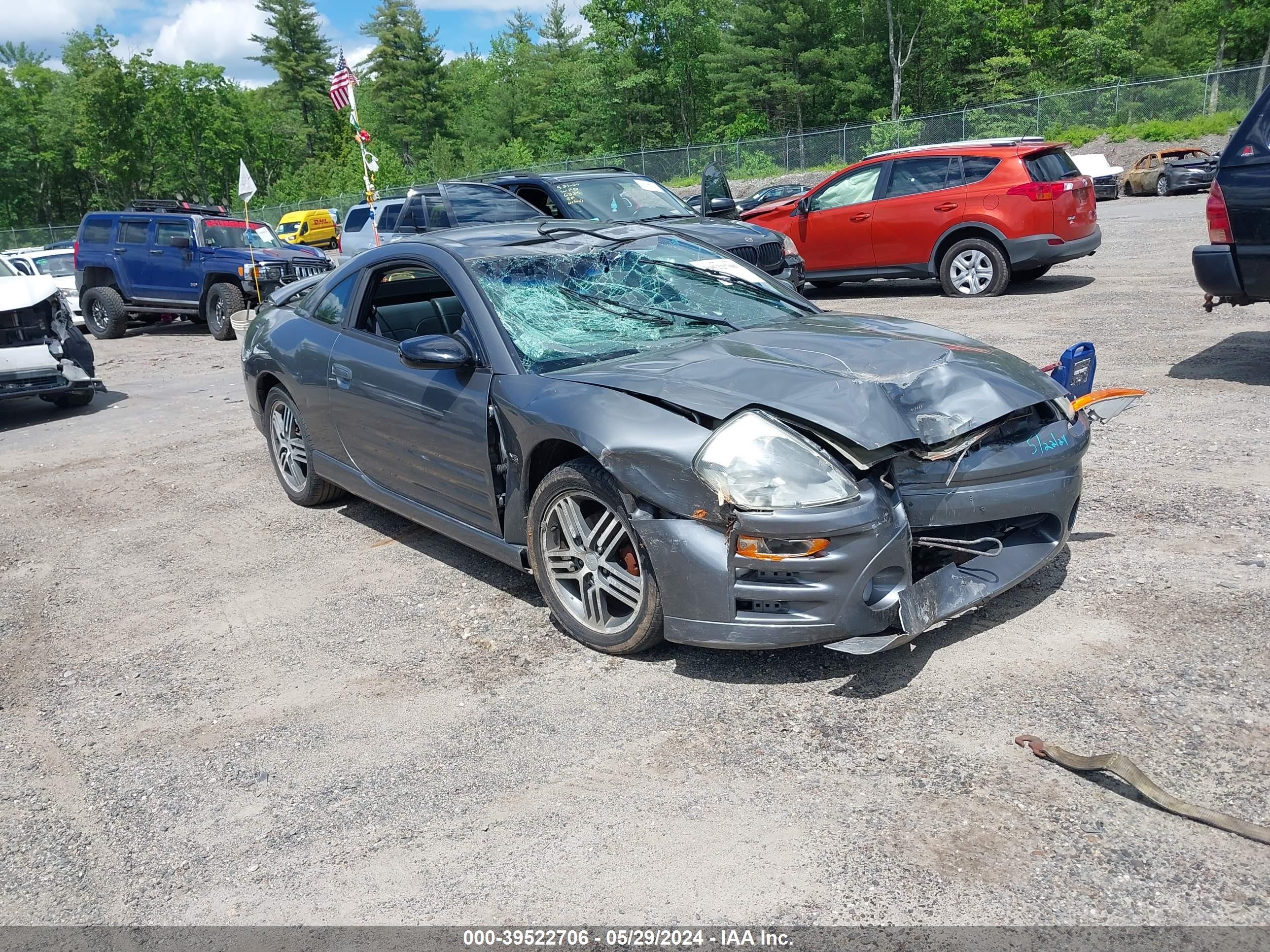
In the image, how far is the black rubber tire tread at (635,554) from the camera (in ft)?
12.1

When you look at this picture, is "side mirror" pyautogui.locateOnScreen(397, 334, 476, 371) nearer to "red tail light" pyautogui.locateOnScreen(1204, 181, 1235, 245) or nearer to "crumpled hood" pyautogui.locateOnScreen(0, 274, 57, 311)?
"red tail light" pyautogui.locateOnScreen(1204, 181, 1235, 245)

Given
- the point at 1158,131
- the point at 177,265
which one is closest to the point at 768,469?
the point at 177,265

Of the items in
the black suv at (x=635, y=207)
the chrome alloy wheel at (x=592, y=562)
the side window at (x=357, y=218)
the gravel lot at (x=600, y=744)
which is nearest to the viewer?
the gravel lot at (x=600, y=744)

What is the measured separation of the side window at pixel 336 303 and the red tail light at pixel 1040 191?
333 inches

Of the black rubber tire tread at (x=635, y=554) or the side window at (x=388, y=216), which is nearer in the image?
the black rubber tire tread at (x=635, y=554)

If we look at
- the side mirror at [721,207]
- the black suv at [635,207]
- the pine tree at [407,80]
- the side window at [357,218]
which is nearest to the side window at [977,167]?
the black suv at [635,207]

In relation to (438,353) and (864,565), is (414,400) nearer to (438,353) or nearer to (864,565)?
(438,353)

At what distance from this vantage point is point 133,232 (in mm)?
16594

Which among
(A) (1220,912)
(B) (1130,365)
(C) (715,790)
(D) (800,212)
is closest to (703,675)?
(C) (715,790)

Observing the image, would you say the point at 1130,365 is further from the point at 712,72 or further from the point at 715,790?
the point at 712,72

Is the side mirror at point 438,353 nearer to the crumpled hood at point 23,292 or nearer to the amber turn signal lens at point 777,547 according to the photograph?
the amber turn signal lens at point 777,547

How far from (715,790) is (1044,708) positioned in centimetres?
113

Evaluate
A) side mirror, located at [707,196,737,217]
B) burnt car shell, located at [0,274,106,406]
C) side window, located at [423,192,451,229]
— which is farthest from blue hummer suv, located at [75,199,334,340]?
side mirror, located at [707,196,737,217]

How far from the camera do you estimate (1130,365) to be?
26.6 ft
